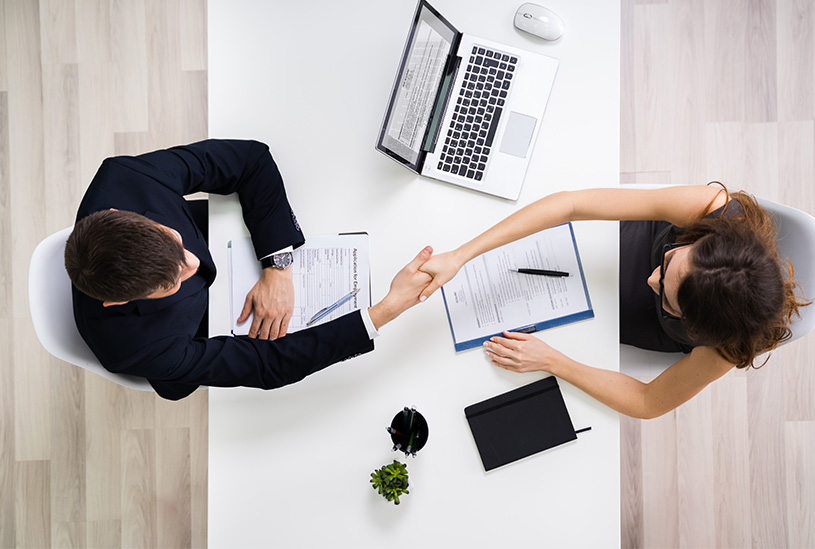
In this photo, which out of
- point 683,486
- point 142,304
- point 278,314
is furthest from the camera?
point 683,486

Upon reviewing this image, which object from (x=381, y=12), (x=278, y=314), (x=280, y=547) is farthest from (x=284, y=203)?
(x=280, y=547)

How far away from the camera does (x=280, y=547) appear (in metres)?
1.25

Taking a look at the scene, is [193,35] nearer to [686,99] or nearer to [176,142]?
[176,142]

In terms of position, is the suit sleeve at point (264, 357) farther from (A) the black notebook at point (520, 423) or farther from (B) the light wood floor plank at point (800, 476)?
(B) the light wood floor plank at point (800, 476)

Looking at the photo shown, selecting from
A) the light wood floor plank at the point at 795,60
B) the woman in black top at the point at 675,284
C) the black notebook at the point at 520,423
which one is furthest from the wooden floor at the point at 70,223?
the light wood floor plank at the point at 795,60

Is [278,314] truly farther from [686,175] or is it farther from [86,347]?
[686,175]

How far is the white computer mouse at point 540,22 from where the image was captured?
1.20 meters

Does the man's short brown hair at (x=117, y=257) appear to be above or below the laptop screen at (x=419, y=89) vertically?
below

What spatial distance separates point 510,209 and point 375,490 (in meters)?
0.75

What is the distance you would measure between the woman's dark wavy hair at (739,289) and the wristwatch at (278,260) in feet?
2.83

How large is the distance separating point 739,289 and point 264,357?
3.21ft

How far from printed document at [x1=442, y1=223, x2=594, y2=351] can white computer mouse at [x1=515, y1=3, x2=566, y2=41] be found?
1.46 feet

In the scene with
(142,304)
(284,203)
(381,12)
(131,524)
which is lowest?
(131,524)

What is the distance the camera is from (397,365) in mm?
1257
